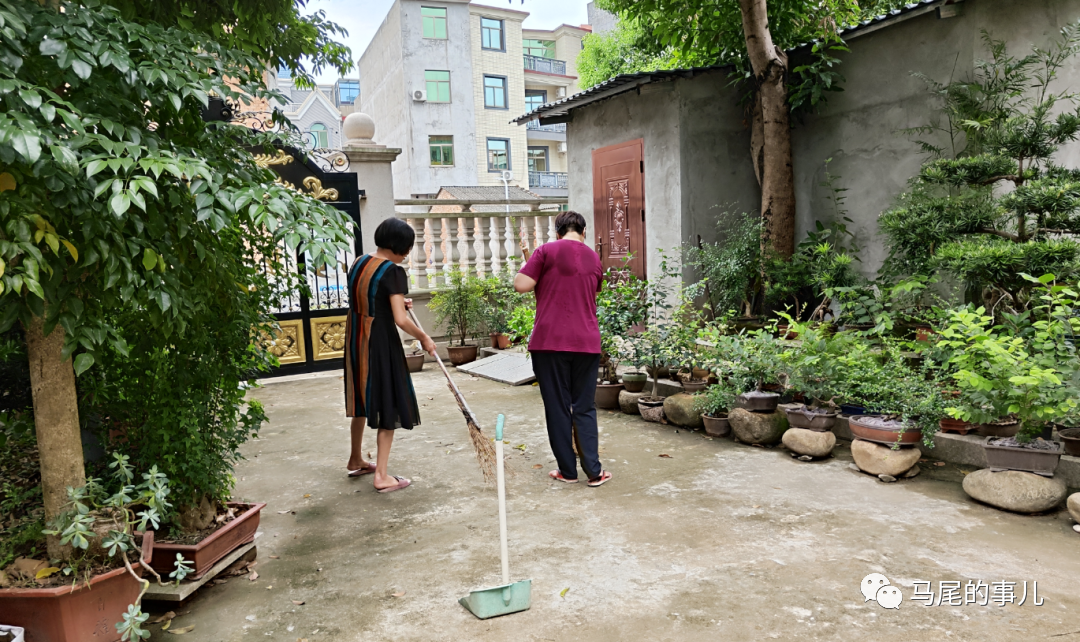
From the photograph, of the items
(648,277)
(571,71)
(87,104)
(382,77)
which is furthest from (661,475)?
(571,71)

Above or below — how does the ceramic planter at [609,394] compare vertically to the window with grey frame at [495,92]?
below

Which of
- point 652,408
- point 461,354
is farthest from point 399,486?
point 461,354

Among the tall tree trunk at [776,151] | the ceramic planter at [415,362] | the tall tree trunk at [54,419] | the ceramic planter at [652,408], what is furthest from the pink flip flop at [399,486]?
the tall tree trunk at [776,151]

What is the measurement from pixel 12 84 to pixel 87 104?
42 centimetres

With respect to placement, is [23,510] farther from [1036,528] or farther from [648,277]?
[648,277]

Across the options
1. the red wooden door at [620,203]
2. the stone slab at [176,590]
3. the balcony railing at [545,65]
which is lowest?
the stone slab at [176,590]

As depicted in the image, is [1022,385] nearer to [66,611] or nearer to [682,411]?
[682,411]

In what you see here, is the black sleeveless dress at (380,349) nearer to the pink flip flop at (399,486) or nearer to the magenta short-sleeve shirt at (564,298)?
the pink flip flop at (399,486)

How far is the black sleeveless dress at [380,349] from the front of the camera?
4613 millimetres

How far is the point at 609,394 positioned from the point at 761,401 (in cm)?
170

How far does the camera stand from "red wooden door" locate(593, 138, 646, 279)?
9.27m

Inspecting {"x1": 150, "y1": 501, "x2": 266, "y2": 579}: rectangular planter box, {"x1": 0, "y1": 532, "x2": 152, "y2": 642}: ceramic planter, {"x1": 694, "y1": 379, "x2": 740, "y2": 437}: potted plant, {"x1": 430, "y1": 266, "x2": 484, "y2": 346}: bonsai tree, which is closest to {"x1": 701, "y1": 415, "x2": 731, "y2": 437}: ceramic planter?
{"x1": 694, "y1": 379, "x2": 740, "y2": 437}: potted plant

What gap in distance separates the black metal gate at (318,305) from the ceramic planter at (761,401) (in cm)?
485

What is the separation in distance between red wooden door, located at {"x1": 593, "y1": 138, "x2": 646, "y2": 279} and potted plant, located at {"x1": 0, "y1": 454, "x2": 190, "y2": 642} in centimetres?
681
